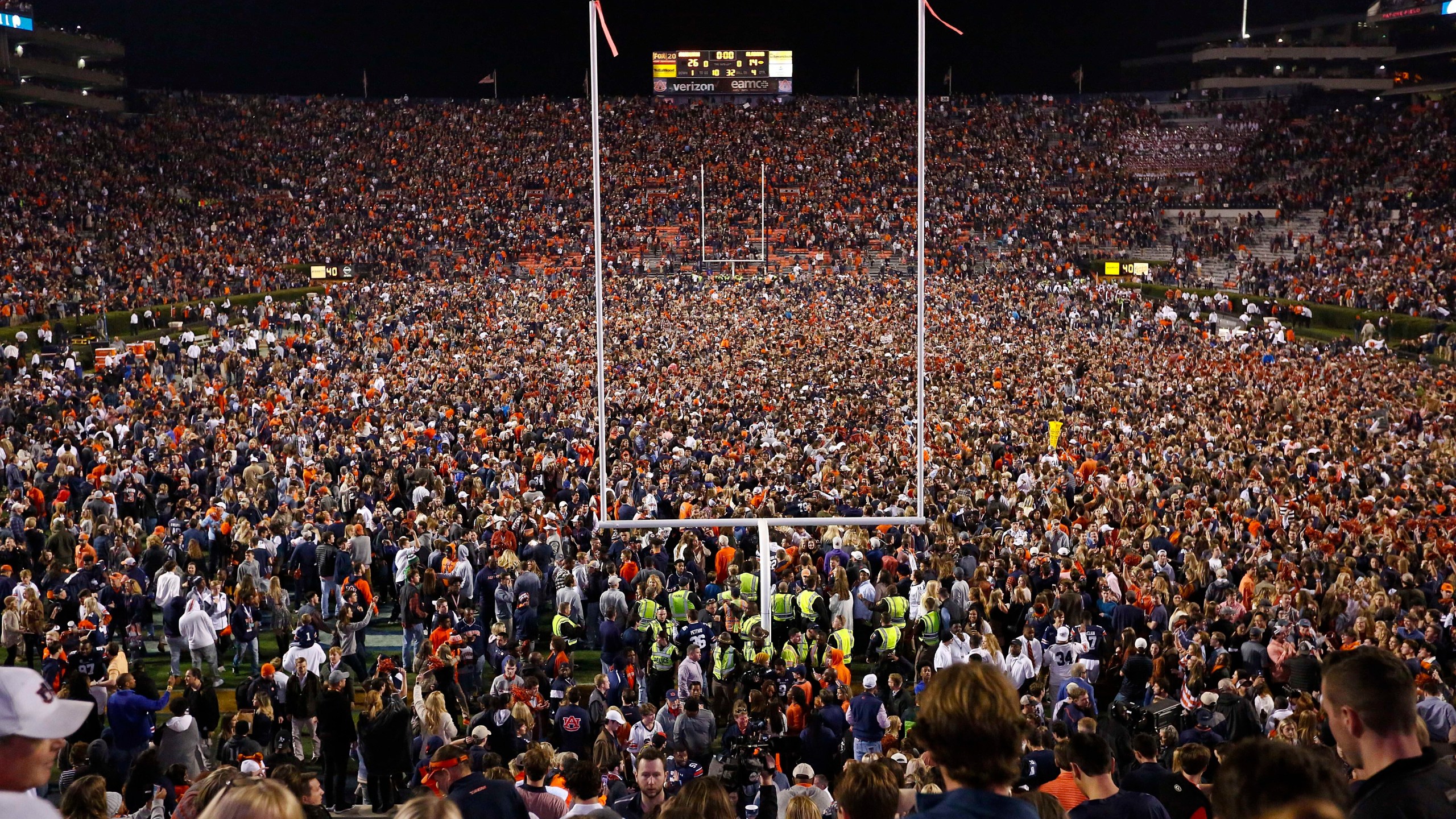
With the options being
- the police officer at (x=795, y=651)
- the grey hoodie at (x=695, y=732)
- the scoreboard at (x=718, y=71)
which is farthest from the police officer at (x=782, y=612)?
the scoreboard at (x=718, y=71)

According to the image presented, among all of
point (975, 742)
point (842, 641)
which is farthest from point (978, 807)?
point (842, 641)

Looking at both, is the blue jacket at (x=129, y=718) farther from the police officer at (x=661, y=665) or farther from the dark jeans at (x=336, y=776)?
the police officer at (x=661, y=665)

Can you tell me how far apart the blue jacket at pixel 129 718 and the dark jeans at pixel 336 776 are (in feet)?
3.39

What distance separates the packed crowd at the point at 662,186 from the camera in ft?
93.5

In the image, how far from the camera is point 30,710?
226 centimetres

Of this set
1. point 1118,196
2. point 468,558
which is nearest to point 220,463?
point 468,558

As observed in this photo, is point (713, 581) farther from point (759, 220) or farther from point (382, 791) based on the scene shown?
point (759, 220)

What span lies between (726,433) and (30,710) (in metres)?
14.1

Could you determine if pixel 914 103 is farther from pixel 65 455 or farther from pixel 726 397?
pixel 65 455

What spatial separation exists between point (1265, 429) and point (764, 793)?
11.7 metres

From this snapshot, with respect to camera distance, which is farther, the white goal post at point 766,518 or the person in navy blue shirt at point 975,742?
the white goal post at point 766,518

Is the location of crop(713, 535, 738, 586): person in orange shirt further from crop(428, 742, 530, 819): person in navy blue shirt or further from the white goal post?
crop(428, 742, 530, 819): person in navy blue shirt

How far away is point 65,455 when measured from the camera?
13.5 meters

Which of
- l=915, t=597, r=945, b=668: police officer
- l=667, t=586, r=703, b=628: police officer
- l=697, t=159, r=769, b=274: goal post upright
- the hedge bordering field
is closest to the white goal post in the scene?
l=667, t=586, r=703, b=628: police officer
